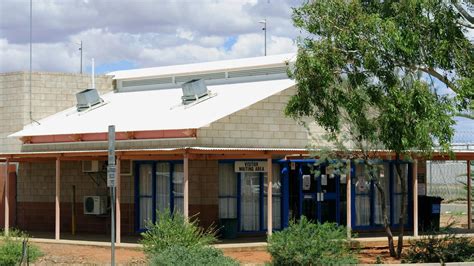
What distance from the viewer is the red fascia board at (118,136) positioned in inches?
1043

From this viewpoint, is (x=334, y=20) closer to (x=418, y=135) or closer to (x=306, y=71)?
(x=306, y=71)

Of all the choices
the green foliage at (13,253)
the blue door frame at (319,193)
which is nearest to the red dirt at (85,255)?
the green foliage at (13,253)

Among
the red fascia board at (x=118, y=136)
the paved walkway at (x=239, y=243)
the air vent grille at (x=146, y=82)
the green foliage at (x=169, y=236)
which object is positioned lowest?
the paved walkway at (x=239, y=243)

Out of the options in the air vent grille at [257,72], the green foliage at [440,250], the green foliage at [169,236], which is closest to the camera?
the green foliage at [169,236]

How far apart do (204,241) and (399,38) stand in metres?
6.13

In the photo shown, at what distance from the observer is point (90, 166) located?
31859 mm

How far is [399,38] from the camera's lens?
68.6ft

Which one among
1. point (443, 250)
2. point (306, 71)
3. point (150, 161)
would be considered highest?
point (306, 71)


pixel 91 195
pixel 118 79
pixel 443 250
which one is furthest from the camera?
pixel 118 79

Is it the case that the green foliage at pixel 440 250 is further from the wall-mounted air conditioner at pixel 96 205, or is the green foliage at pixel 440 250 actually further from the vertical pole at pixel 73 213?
the vertical pole at pixel 73 213

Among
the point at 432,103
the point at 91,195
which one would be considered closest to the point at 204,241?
the point at 432,103

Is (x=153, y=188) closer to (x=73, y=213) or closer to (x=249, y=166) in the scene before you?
(x=249, y=166)

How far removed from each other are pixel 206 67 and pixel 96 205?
5.89 m

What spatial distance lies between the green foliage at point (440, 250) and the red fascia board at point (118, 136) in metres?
6.70
